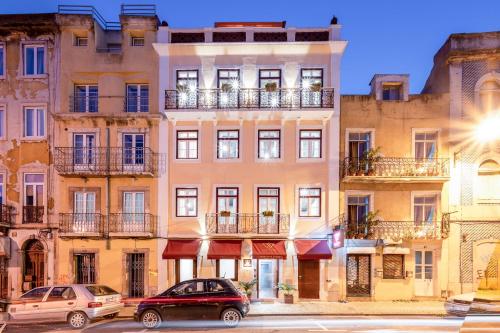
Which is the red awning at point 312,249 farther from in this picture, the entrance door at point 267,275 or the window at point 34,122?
the window at point 34,122

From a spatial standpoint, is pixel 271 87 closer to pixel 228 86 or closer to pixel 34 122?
pixel 228 86

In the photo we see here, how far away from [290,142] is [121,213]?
30.0 ft

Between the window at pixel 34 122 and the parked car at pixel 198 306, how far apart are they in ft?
40.0

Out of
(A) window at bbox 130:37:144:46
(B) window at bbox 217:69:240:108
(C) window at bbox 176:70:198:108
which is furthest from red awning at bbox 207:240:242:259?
(A) window at bbox 130:37:144:46

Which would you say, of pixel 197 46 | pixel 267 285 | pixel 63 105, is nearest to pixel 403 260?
pixel 267 285

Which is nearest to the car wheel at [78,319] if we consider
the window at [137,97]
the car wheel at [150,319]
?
the car wheel at [150,319]

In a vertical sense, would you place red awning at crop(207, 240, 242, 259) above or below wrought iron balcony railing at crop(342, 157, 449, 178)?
below

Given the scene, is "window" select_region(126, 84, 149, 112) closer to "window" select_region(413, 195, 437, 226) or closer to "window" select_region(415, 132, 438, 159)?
"window" select_region(415, 132, 438, 159)

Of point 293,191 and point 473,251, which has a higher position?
point 293,191

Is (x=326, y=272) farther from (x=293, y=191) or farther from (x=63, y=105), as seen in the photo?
(x=63, y=105)

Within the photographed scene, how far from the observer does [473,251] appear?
67.2 feet

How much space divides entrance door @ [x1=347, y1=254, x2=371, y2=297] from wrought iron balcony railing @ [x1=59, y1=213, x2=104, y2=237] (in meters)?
12.3

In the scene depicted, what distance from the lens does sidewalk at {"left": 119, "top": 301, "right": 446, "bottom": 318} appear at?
1712 centimetres

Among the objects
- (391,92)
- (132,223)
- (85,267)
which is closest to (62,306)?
(132,223)
